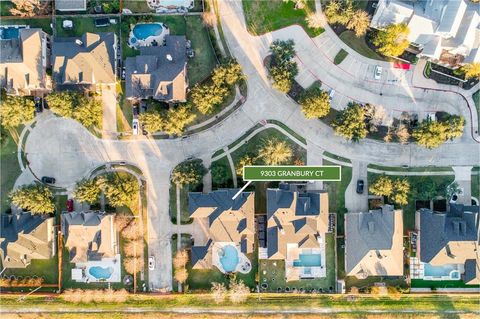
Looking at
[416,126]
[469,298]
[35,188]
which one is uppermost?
[416,126]

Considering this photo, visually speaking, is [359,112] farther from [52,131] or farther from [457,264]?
[52,131]

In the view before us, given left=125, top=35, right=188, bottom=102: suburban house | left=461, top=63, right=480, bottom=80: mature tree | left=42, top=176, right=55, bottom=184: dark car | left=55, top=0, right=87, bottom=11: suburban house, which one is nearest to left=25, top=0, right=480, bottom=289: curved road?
left=461, top=63, right=480, bottom=80: mature tree

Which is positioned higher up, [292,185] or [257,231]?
[292,185]

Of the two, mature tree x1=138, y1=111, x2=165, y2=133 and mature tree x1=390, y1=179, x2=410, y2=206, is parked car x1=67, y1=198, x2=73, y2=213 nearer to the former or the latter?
mature tree x1=138, y1=111, x2=165, y2=133

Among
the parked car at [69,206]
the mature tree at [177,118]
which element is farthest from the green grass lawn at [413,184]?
the parked car at [69,206]

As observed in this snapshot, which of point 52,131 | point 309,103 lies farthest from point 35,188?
point 309,103

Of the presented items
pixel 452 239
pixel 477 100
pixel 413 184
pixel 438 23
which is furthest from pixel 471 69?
pixel 452 239

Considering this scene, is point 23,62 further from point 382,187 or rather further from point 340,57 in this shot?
point 382,187

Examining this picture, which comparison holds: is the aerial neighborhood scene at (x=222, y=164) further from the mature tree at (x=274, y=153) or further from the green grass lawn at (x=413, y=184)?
the mature tree at (x=274, y=153)
